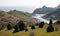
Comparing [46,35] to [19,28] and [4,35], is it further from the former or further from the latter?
[19,28]

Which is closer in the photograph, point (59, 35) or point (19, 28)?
point (59, 35)

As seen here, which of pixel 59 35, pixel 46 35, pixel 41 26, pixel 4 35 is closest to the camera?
pixel 59 35


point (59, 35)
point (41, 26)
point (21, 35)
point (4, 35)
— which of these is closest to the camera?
point (59, 35)

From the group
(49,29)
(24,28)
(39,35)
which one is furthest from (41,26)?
(39,35)

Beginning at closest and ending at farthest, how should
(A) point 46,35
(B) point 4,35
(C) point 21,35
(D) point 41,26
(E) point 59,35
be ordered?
(E) point 59,35
(A) point 46,35
(C) point 21,35
(B) point 4,35
(D) point 41,26

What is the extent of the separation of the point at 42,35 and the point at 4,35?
18150 millimetres

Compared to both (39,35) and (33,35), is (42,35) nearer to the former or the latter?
(39,35)

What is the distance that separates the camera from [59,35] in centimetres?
5472

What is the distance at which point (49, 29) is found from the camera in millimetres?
66438

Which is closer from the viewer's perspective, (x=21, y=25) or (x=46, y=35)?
(x=46, y=35)

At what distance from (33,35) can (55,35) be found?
25.0 feet

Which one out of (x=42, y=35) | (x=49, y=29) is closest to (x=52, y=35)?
(x=42, y=35)

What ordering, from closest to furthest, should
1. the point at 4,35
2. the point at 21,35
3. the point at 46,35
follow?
the point at 46,35 → the point at 21,35 → the point at 4,35

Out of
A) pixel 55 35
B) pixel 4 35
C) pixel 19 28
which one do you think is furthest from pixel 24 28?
pixel 55 35
